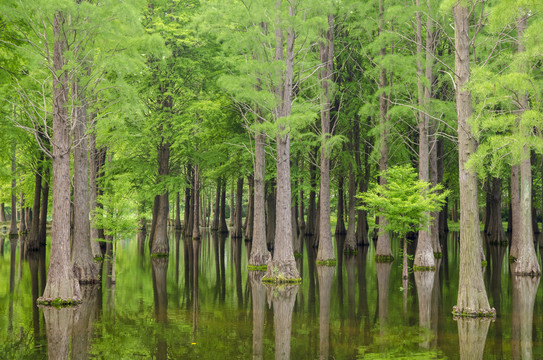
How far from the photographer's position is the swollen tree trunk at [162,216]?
97.0 feet

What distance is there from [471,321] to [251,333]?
17.2 ft

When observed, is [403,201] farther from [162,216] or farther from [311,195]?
[311,195]

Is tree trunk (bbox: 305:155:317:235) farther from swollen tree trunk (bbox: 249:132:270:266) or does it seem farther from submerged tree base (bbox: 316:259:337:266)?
submerged tree base (bbox: 316:259:337:266)

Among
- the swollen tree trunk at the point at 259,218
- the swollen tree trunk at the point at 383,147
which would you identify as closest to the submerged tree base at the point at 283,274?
the swollen tree trunk at the point at 259,218

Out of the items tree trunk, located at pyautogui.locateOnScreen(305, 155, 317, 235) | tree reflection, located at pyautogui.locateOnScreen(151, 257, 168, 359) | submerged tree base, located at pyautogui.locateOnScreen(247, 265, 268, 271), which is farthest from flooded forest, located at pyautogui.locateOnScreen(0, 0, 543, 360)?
tree trunk, located at pyautogui.locateOnScreen(305, 155, 317, 235)

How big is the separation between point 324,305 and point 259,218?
35.5 feet

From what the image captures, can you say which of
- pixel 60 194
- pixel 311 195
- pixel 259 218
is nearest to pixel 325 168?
pixel 259 218

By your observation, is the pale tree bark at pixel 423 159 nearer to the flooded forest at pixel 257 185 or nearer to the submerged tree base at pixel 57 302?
the flooded forest at pixel 257 185

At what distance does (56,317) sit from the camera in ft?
42.2

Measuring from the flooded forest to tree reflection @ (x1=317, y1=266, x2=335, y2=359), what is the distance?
0.26 feet

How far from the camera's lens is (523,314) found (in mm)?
13375

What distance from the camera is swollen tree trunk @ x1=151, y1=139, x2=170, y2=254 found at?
29.6 meters

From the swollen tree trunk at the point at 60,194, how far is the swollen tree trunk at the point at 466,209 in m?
10.2

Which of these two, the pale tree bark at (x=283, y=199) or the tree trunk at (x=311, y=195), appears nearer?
the pale tree bark at (x=283, y=199)
